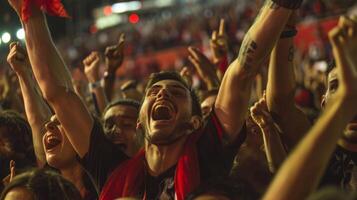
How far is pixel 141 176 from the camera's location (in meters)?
2.72

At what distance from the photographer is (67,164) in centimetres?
311

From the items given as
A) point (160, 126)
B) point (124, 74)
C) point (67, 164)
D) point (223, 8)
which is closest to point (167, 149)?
point (160, 126)

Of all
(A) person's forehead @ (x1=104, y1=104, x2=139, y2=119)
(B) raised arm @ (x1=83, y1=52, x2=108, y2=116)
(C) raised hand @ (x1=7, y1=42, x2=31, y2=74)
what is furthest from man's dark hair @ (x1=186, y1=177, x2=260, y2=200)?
(B) raised arm @ (x1=83, y1=52, x2=108, y2=116)

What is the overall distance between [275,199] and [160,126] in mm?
917

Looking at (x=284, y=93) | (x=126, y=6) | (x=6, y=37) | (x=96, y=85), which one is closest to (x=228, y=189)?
(x=284, y=93)

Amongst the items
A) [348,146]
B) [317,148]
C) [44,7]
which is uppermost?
[44,7]

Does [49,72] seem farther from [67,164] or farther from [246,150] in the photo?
[246,150]

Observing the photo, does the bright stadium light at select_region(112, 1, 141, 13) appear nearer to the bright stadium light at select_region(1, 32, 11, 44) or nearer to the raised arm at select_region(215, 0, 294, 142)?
the bright stadium light at select_region(1, 32, 11, 44)

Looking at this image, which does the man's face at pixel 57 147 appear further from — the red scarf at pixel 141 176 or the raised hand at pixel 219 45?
the raised hand at pixel 219 45

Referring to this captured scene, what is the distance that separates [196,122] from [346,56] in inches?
37.9

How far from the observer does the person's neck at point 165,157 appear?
2.70 meters

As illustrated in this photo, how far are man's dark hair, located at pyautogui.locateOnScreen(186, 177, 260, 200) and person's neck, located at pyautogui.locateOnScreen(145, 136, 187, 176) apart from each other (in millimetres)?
427

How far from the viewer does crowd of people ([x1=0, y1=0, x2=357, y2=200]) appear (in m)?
1.92

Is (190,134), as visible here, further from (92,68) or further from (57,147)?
(92,68)
